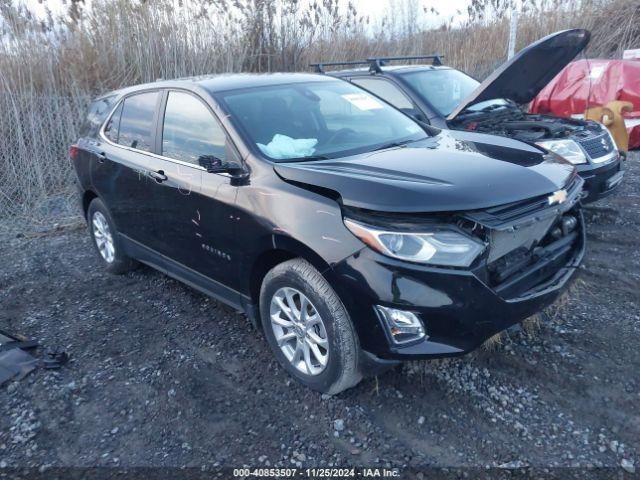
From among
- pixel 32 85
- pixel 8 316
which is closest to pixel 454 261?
pixel 8 316

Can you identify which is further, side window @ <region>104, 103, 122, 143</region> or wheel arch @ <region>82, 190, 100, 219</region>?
wheel arch @ <region>82, 190, 100, 219</region>

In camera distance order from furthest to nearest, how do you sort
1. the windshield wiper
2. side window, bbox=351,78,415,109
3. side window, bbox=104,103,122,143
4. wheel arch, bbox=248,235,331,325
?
side window, bbox=351,78,415,109 < side window, bbox=104,103,122,143 < the windshield wiper < wheel arch, bbox=248,235,331,325

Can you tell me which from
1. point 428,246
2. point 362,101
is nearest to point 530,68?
point 362,101

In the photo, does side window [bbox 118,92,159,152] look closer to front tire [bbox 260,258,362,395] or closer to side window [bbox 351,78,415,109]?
front tire [bbox 260,258,362,395]

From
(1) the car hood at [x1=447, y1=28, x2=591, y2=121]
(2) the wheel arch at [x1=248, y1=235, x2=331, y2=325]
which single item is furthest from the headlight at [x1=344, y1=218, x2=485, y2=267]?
(1) the car hood at [x1=447, y1=28, x2=591, y2=121]

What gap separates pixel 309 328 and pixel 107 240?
8.85ft

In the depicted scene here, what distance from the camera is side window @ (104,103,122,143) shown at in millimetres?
4242

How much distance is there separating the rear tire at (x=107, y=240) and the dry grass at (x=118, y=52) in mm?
2527

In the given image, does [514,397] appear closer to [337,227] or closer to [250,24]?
[337,227]

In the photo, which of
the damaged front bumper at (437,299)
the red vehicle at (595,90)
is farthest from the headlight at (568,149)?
the red vehicle at (595,90)

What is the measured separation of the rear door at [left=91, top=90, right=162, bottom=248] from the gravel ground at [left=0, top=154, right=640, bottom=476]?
30.0 inches

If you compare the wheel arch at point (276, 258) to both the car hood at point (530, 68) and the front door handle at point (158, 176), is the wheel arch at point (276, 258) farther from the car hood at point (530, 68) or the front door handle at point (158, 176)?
the car hood at point (530, 68)

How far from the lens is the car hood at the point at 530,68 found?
4.90 meters

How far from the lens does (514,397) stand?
8.79 ft
